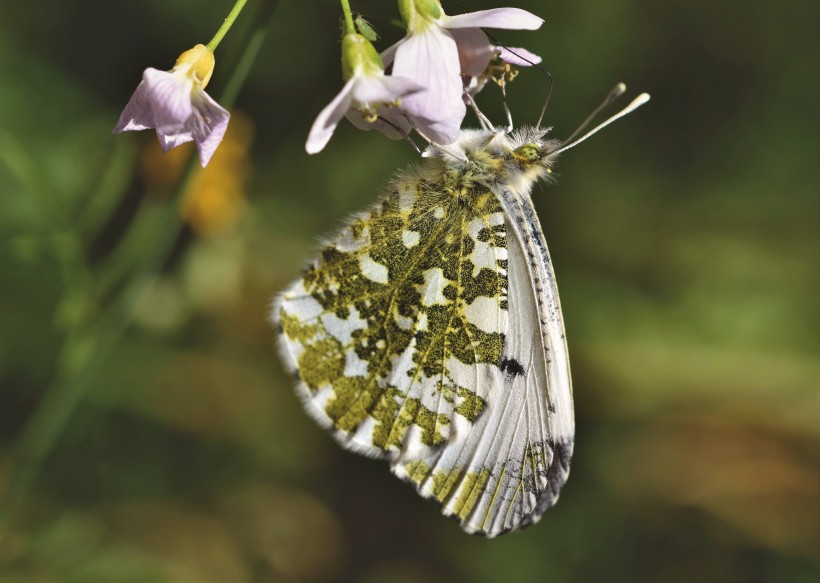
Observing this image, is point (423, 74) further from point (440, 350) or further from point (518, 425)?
point (518, 425)

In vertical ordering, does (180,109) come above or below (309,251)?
above

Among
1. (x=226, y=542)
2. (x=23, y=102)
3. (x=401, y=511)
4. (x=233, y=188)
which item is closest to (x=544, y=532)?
(x=401, y=511)

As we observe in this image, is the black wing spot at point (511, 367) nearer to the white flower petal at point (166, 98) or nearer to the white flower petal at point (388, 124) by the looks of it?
the white flower petal at point (388, 124)

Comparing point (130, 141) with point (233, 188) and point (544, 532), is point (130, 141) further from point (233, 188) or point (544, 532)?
point (544, 532)

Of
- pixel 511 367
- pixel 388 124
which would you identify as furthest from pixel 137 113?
pixel 511 367

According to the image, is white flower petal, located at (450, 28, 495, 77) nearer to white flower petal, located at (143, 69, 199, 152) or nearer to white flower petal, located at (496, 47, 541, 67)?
white flower petal, located at (496, 47, 541, 67)

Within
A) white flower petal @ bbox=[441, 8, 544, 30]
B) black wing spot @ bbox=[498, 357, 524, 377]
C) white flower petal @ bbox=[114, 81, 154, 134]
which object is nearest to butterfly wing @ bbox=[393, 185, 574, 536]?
black wing spot @ bbox=[498, 357, 524, 377]
